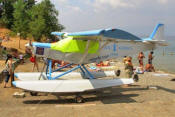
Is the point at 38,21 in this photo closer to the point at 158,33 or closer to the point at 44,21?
the point at 44,21

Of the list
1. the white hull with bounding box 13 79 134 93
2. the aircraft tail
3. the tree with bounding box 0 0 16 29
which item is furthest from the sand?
the tree with bounding box 0 0 16 29

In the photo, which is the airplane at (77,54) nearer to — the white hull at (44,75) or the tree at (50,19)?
the white hull at (44,75)

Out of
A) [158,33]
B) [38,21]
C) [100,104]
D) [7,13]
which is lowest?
[100,104]

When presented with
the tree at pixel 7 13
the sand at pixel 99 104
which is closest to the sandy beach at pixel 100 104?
the sand at pixel 99 104

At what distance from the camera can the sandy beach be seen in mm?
5330

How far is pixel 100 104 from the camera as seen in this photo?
21.1 ft

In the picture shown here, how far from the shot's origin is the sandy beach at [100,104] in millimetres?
5330

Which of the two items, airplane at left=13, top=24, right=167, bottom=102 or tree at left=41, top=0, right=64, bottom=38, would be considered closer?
airplane at left=13, top=24, right=167, bottom=102

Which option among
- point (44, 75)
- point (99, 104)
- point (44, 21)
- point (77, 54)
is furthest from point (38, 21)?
point (99, 104)

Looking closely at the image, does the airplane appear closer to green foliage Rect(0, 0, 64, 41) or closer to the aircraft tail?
the aircraft tail

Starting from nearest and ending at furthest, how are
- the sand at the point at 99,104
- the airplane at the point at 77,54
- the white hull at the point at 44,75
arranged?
the sand at the point at 99,104 → the airplane at the point at 77,54 → the white hull at the point at 44,75

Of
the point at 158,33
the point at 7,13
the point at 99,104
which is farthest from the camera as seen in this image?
the point at 7,13

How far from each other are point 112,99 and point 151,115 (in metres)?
2.01

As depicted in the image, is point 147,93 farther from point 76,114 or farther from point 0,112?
point 0,112
